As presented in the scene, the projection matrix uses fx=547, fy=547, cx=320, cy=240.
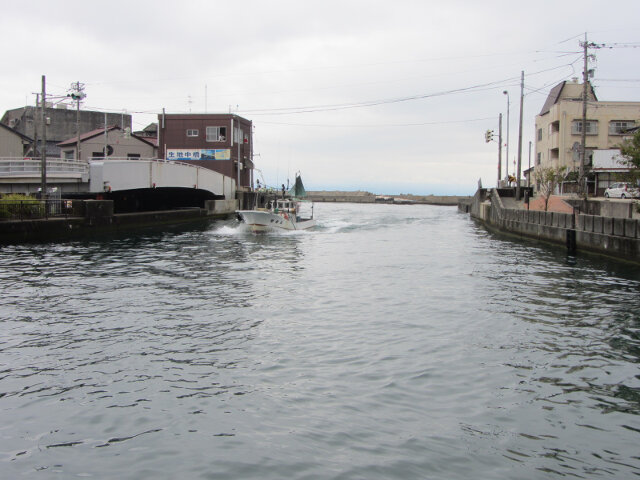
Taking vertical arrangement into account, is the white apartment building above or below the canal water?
above

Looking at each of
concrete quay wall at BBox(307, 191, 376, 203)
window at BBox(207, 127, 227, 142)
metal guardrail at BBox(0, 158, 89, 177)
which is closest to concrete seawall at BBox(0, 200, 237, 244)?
metal guardrail at BBox(0, 158, 89, 177)

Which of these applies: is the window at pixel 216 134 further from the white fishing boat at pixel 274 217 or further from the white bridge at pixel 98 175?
the white fishing boat at pixel 274 217

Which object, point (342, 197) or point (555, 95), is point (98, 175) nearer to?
point (555, 95)

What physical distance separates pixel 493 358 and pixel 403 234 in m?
33.6

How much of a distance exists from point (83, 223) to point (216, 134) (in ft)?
119

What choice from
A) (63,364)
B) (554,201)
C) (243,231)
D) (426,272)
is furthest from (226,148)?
(63,364)

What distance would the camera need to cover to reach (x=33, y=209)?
110ft

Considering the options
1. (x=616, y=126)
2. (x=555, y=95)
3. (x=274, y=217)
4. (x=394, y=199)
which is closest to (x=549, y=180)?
(x=616, y=126)

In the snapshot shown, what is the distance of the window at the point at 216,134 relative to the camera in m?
71.1

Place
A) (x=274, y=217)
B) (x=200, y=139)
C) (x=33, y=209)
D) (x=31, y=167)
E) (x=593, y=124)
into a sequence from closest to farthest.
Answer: (x=33, y=209) < (x=31, y=167) < (x=274, y=217) < (x=593, y=124) < (x=200, y=139)

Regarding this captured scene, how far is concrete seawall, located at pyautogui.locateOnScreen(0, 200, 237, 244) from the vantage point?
104ft

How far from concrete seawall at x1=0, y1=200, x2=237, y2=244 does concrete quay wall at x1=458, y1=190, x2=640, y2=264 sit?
30.1 metres

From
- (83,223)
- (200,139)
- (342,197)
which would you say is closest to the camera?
(83,223)

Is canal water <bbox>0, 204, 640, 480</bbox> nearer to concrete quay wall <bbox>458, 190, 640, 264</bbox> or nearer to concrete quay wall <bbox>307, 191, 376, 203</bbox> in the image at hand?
concrete quay wall <bbox>458, 190, 640, 264</bbox>
